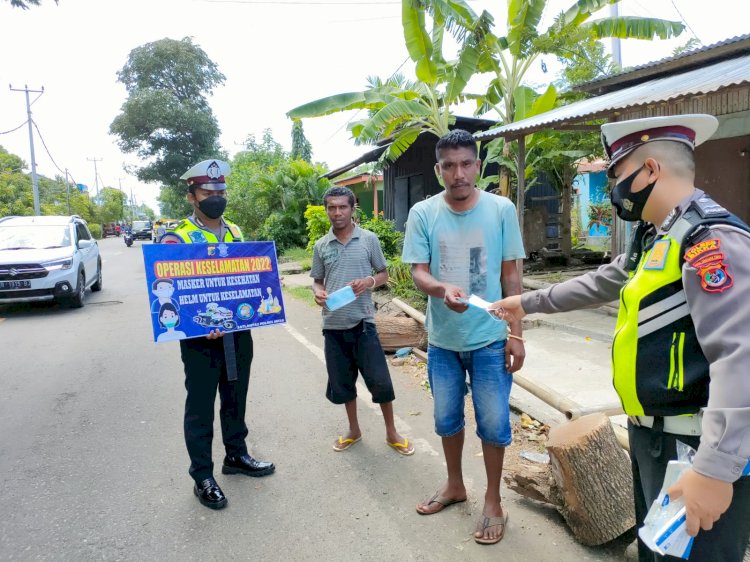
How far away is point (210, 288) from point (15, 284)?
8.14 m

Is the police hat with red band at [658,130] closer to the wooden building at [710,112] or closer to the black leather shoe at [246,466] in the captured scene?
the black leather shoe at [246,466]

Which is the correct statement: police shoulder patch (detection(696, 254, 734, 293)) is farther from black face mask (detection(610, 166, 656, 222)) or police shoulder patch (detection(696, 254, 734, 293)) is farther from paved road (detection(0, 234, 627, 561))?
paved road (detection(0, 234, 627, 561))

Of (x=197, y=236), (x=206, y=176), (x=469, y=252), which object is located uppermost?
(x=206, y=176)

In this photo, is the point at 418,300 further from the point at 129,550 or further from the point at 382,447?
the point at 129,550

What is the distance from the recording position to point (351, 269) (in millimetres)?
3941

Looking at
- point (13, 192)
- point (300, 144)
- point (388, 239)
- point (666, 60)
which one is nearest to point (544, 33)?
point (666, 60)

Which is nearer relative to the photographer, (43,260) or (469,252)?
(469,252)

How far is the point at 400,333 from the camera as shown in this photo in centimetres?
652

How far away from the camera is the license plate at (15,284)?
9297mm

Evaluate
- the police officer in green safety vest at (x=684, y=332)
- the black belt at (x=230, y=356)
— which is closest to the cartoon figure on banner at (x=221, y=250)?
the black belt at (x=230, y=356)

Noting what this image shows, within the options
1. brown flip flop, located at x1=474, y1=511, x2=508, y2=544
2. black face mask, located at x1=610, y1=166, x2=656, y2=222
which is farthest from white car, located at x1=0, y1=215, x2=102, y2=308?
black face mask, located at x1=610, y1=166, x2=656, y2=222

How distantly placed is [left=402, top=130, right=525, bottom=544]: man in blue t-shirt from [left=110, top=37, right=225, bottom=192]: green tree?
37.1m

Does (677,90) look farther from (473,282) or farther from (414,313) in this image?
(473,282)

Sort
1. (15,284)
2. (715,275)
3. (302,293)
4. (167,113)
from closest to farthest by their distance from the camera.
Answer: (715,275), (15,284), (302,293), (167,113)
